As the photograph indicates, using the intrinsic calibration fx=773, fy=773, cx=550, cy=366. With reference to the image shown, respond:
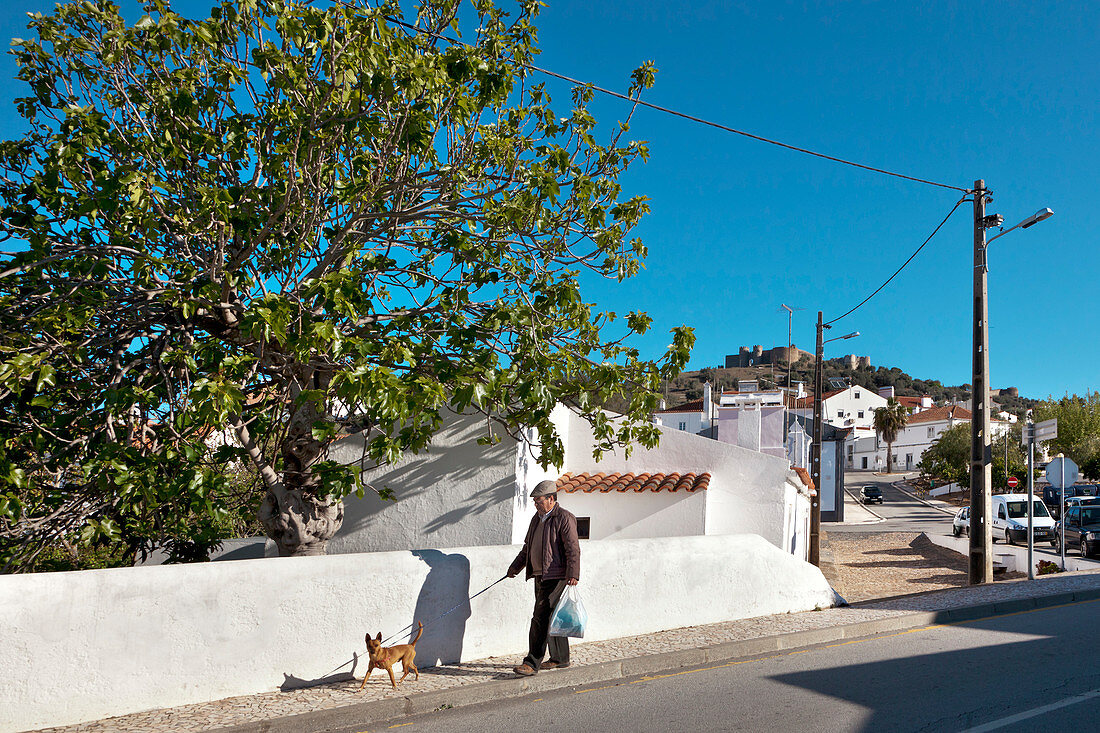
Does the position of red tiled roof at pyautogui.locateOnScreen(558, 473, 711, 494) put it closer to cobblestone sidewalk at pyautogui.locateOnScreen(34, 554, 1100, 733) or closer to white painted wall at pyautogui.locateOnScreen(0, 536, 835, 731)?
cobblestone sidewalk at pyautogui.locateOnScreen(34, 554, 1100, 733)

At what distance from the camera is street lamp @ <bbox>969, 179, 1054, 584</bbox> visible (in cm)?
1435

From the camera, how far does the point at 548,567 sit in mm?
7000

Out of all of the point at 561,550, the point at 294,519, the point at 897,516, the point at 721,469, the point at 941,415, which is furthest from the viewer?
the point at 941,415

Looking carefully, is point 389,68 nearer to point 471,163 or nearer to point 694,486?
point 471,163

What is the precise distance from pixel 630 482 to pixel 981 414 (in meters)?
6.96

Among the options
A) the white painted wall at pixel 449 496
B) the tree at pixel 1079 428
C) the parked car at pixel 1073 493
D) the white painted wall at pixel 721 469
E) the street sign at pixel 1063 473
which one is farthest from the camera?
the tree at pixel 1079 428

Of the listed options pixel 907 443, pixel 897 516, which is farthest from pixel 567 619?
pixel 907 443

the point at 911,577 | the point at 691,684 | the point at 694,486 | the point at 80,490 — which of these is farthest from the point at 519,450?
the point at 911,577

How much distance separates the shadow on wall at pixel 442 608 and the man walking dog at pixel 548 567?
0.56 m

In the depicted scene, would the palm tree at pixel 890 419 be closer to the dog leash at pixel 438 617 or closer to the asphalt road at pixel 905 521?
the asphalt road at pixel 905 521

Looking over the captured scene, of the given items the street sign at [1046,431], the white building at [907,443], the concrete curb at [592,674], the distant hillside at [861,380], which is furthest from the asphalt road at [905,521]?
the distant hillside at [861,380]

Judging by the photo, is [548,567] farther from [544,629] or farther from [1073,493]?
[1073,493]

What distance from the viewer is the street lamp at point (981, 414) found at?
47.1 ft

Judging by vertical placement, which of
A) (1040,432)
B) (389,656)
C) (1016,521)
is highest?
(1040,432)
